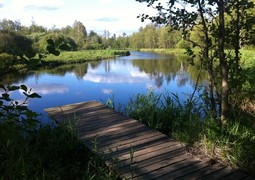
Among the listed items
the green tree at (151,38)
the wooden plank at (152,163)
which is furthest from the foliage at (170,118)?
the green tree at (151,38)

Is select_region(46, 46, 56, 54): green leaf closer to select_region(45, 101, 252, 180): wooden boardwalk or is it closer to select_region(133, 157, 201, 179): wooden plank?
Result: select_region(45, 101, 252, 180): wooden boardwalk

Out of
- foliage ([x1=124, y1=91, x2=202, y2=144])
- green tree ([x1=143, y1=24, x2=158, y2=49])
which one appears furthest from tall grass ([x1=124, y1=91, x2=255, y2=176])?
green tree ([x1=143, y1=24, x2=158, y2=49])

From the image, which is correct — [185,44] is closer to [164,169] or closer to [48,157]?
[164,169]

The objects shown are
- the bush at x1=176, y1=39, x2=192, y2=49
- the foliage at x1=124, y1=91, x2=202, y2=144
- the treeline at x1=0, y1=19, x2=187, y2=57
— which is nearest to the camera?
the foliage at x1=124, y1=91, x2=202, y2=144

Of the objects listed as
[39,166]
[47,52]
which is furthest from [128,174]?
[47,52]

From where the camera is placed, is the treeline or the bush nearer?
the bush

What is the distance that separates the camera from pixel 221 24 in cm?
354

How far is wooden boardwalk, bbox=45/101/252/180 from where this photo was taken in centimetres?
283

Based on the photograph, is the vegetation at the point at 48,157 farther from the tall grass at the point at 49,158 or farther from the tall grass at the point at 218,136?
the tall grass at the point at 218,136

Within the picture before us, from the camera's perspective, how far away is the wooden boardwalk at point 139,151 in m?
2.83

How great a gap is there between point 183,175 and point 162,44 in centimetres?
6999

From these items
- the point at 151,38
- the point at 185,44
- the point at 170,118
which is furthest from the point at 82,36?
the point at 170,118

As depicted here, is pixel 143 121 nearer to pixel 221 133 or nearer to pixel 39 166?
pixel 221 133

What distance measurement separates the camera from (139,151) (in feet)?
11.2
